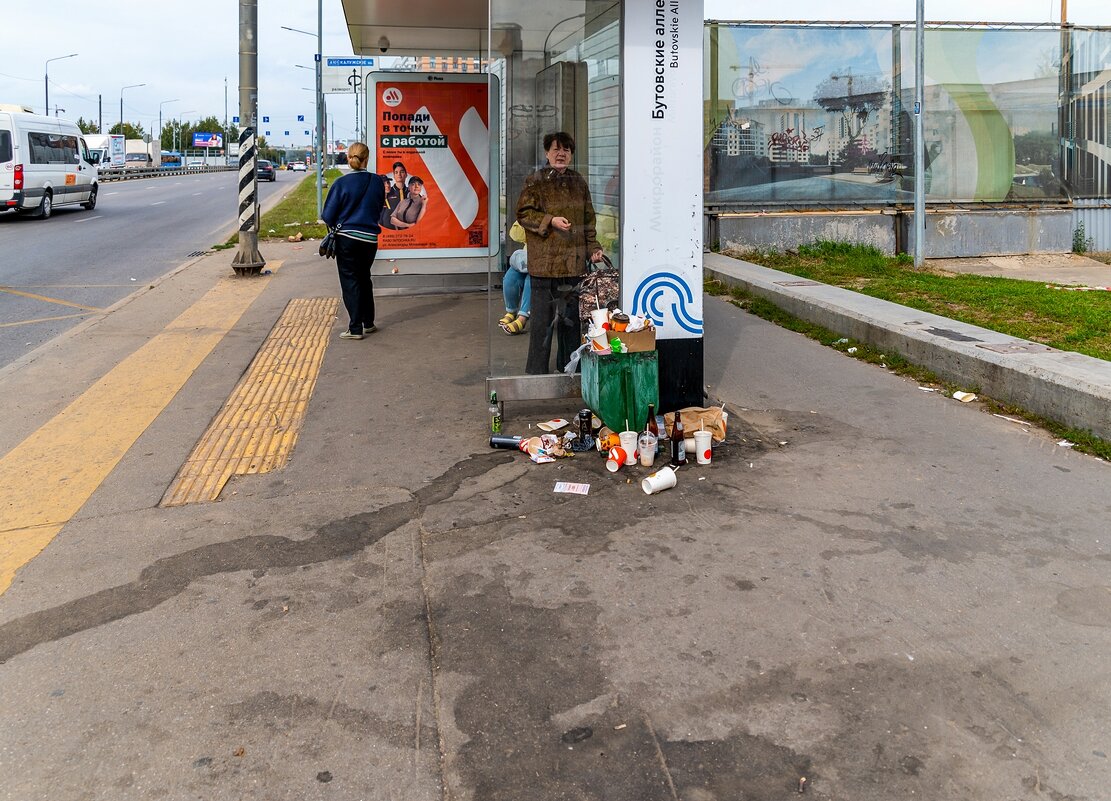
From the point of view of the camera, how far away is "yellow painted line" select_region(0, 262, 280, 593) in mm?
5008

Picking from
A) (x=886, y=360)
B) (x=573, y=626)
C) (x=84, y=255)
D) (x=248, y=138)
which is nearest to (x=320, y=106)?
(x=84, y=255)

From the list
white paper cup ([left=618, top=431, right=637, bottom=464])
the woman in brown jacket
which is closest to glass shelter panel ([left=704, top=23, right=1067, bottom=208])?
the woman in brown jacket

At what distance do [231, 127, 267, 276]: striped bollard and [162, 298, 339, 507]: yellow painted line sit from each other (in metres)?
4.41

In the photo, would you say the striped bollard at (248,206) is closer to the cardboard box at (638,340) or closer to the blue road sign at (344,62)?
the cardboard box at (638,340)

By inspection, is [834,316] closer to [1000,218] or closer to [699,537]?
[699,537]

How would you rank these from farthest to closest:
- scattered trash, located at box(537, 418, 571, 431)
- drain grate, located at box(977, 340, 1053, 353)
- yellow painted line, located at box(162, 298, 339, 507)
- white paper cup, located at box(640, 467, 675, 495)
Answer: drain grate, located at box(977, 340, 1053, 353) → scattered trash, located at box(537, 418, 571, 431) → yellow painted line, located at box(162, 298, 339, 507) → white paper cup, located at box(640, 467, 675, 495)

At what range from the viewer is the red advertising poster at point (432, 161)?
11.4 m

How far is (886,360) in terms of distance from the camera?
27.9 feet

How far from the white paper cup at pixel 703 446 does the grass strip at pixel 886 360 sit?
7.68 ft

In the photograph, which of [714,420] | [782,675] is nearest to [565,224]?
[714,420]

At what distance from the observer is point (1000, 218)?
17.1 meters

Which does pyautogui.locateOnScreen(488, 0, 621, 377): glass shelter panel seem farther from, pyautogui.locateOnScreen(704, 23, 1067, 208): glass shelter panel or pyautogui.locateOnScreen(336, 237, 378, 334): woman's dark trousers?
pyautogui.locateOnScreen(704, 23, 1067, 208): glass shelter panel

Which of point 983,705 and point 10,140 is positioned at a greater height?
point 10,140

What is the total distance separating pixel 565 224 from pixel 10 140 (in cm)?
2403
